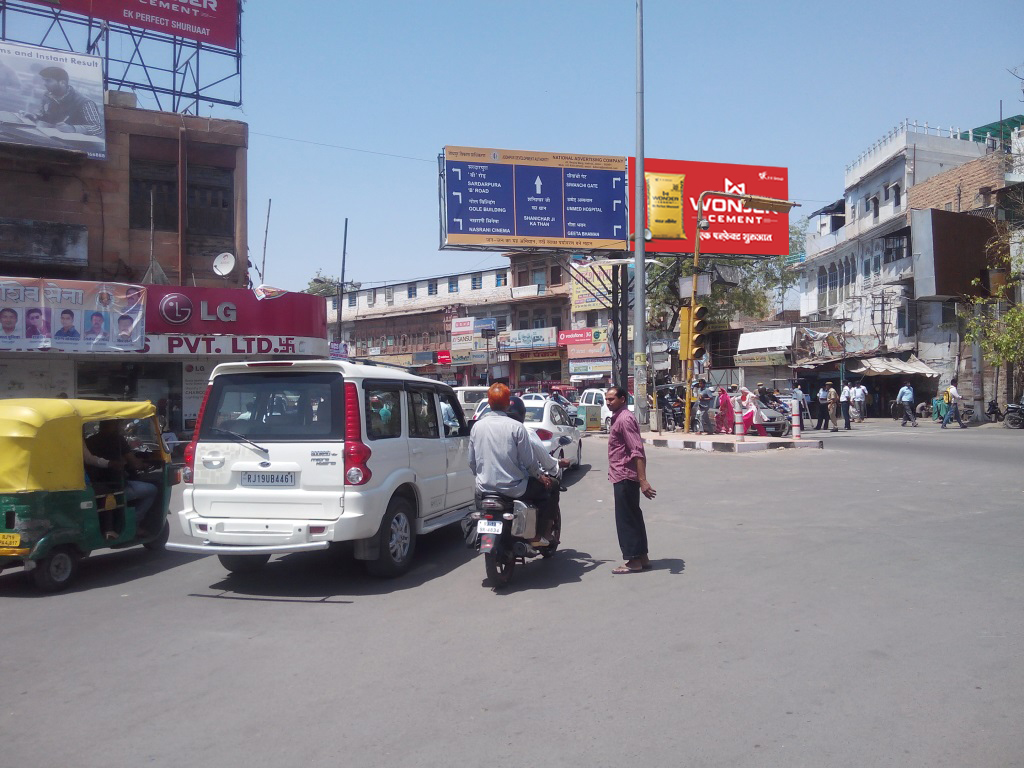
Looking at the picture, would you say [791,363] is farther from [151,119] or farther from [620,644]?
[620,644]

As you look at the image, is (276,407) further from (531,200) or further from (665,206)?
(665,206)

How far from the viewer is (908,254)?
35906mm

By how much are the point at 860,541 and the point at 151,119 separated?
22761 mm

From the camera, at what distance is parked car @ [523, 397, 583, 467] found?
47.9 ft

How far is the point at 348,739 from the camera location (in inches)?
159

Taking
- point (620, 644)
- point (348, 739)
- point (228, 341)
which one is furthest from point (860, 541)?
point (228, 341)

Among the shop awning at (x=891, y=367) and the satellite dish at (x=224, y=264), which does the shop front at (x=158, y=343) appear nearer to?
the satellite dish at (x=224, y=264)

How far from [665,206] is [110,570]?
955 inches

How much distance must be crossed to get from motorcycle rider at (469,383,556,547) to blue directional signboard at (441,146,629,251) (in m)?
19.4

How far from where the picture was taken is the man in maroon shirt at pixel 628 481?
727cm

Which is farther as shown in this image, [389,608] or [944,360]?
[944,360]

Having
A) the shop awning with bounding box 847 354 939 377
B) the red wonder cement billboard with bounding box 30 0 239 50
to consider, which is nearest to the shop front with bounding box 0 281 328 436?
the red wonder cement billboard with bounding box 30 0 239 50

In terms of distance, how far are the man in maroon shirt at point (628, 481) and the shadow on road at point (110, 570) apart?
15.6 feet

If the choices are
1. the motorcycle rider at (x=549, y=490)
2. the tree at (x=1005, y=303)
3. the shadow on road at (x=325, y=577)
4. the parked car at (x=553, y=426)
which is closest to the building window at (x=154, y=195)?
the parked car at (x=553, y=426)
